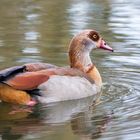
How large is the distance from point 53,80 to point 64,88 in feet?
0.70

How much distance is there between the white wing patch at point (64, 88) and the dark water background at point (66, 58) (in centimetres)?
11

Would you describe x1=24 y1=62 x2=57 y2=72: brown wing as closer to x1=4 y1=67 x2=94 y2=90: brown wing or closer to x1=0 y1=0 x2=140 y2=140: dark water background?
x1=4 y1=67 x2=94 y2=90: brown wing

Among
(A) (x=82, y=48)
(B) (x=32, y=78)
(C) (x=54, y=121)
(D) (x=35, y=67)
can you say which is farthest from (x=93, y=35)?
(C) (x=54, y=121)

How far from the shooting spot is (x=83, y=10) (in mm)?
17172

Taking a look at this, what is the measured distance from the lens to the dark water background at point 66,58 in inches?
338

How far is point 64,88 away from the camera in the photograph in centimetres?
996

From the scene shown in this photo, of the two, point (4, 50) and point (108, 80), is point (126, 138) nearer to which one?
point (108, 80)

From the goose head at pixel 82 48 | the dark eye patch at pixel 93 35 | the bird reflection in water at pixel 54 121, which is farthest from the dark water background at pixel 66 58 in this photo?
the dark eye patch at pixel 93 35

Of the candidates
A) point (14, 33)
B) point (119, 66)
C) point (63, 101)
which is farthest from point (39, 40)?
point (63, 101)

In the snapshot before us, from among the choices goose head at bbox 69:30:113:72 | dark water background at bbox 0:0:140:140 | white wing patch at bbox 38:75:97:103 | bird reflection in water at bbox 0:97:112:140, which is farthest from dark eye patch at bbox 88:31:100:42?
bird reflection in water at bbox 0:97:112:140

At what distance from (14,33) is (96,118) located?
5624mm

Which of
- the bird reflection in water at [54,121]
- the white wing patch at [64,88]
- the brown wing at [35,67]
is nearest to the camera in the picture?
the bird reflection in water at [54,121]

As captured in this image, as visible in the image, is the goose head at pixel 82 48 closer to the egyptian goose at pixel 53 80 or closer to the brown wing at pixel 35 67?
the egyptian goose at pixel 53 80

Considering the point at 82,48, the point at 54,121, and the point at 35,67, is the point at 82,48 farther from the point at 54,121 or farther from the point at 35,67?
the point at 54,121
